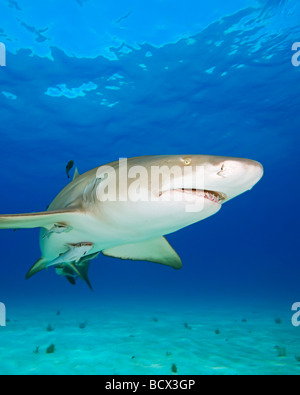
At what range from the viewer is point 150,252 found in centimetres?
486

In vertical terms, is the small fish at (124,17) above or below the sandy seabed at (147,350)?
above

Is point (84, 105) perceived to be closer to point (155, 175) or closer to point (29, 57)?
point (29, 57)

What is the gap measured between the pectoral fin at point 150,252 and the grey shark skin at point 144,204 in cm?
68

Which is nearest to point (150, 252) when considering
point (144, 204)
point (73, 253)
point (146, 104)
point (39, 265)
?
point (73, 253)

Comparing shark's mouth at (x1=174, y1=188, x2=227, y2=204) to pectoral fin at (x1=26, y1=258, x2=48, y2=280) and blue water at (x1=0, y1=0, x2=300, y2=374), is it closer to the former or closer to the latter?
pectoral fin at (x1=26, y1=258, x2=48, y2=280)

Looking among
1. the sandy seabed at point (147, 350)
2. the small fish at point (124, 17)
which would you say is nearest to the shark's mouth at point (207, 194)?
the sandy seabed at point (147, 350)

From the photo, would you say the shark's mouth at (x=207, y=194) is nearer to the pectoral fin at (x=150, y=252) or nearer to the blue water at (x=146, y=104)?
the pectoral fin at (x=150, y=252)

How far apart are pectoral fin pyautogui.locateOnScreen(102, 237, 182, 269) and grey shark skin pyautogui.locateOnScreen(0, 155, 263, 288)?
68 cm

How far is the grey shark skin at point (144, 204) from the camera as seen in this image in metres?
2.25

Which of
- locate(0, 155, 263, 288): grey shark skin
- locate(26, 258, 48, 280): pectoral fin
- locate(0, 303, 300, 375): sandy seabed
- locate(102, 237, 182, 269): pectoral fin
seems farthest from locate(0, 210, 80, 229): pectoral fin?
locate(0, 303, 300, 375): sandy seabed

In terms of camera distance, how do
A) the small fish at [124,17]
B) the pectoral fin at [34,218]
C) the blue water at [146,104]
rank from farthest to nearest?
the small fish at [124,17] → the blue water at [146,104] → the pectoral fin at [34,218]

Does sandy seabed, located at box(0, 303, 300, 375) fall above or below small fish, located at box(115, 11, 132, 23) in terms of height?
below

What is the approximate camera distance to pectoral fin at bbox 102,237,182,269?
15.2 feet

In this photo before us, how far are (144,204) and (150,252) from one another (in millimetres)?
2386
